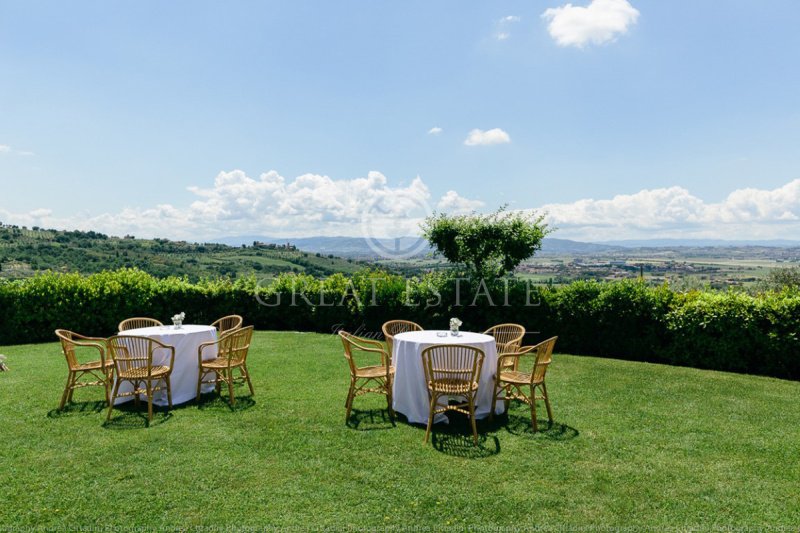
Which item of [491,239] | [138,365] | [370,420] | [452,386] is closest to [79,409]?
[138,365]

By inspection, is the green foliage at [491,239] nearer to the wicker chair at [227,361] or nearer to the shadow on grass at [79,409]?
the wicker chair at [227,361]

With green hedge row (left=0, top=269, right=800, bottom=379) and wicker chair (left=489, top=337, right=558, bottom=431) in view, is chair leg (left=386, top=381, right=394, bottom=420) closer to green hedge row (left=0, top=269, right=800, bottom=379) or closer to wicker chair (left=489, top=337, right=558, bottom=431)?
wicker chair (left=489, top=337, right=558, bottom=431)

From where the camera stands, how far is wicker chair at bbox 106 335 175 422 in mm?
5391

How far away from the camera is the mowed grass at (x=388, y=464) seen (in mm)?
3264

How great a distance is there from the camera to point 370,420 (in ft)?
17.5

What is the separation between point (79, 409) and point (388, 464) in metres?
4.11

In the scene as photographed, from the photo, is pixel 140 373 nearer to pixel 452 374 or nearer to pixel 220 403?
pixel 220 403

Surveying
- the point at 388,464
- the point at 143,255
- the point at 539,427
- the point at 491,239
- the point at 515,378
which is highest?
the point at 491,239

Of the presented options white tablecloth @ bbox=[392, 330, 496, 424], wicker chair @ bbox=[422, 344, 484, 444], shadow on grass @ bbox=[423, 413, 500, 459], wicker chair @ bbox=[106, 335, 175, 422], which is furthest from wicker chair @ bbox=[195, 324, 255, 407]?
shadow on grass @ bbox=[423, 413, 500, 459]

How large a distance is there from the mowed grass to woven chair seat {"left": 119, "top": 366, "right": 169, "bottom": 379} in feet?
1.57

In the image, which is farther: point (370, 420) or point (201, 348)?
point (201, 348)

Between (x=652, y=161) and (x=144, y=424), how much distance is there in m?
16.6

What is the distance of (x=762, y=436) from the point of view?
486 cm

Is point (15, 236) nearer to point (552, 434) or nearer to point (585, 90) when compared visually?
point (585, 90)
